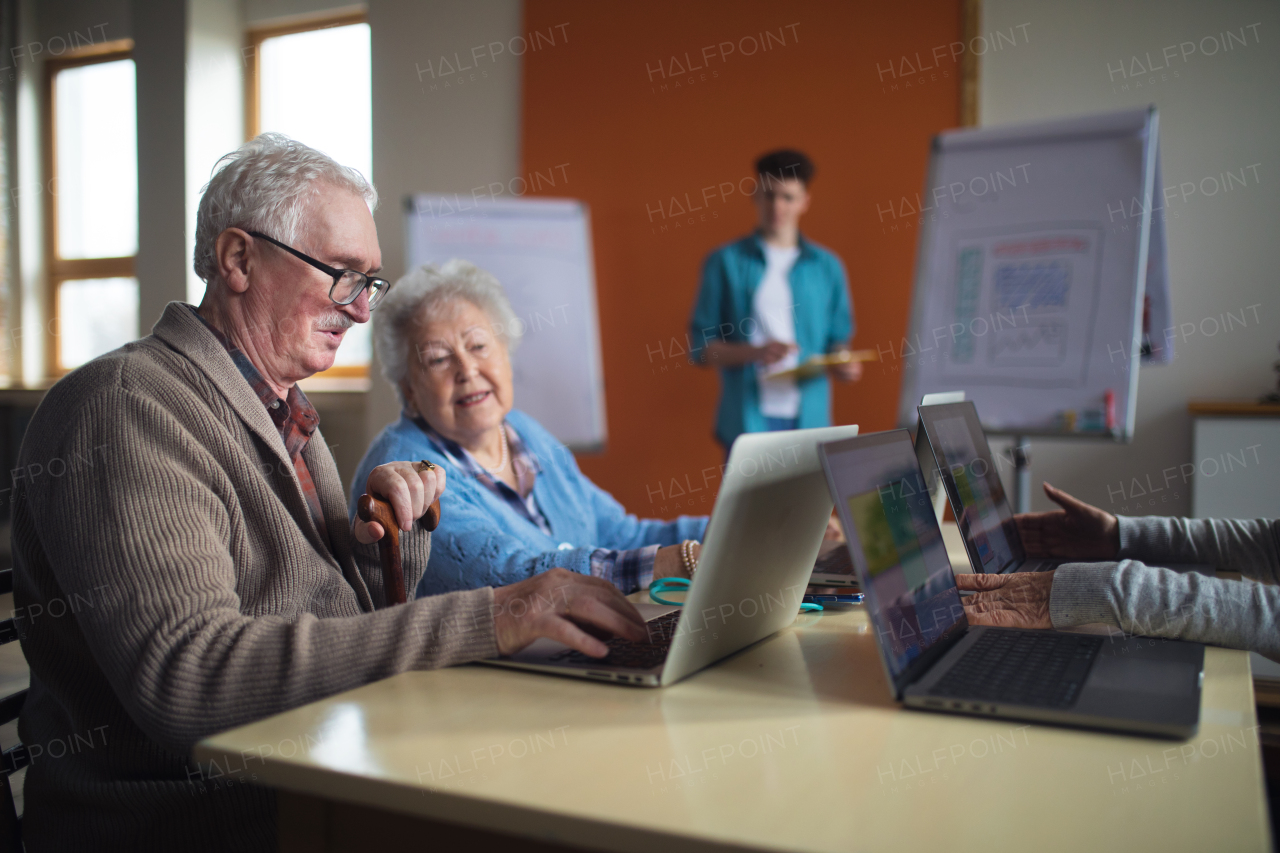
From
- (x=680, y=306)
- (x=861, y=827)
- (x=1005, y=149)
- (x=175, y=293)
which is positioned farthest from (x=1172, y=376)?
(x=175, y=293)

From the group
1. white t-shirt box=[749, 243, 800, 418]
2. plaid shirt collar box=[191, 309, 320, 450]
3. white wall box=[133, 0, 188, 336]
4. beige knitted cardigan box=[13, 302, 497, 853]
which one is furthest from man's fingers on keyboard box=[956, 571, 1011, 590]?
white wall box=[133, 0, 188, 336]

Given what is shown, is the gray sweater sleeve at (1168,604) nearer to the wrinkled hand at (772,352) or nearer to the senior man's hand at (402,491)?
the senior man's hand at (402,491)

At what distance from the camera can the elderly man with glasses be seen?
92 centimetres

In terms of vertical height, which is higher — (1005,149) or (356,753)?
(1005,149)

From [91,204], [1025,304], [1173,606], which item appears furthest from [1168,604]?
[91,204]

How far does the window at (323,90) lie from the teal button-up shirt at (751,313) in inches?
86.6

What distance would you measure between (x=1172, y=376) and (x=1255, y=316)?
0.35 m

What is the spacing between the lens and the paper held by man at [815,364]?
11.6 feet

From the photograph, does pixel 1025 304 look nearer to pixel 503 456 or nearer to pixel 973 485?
pixel 973 485

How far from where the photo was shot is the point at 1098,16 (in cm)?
350

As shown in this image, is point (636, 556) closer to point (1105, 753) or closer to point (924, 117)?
point (1105, 753)

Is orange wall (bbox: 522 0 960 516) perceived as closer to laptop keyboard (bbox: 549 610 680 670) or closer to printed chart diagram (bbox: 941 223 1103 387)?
printed chart diagram (bbox: 941 223 1103 387)

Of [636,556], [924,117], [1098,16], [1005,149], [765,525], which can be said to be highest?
[1098,16]

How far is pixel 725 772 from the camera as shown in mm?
698
